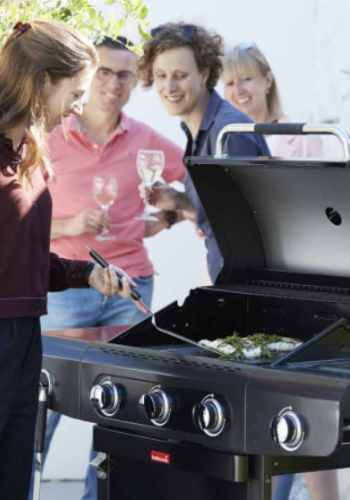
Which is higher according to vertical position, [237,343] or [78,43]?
[78,43]

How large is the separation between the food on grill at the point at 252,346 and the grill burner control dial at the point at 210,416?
189 mm

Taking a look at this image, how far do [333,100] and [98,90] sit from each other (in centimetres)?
92

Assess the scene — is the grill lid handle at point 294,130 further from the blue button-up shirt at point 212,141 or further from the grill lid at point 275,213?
the blue button-up shirt at point 212,141

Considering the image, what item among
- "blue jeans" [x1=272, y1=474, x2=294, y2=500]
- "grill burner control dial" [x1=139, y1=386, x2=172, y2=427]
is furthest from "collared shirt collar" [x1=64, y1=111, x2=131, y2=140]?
"grill burner control dial" [x1=139, y1=386, x2=172, y2=427]

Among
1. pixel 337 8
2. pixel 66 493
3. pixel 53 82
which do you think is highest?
pixel 337 8

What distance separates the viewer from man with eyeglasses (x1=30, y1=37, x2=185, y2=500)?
4.59 m

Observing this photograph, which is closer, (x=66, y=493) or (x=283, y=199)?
(x=283, y=199)

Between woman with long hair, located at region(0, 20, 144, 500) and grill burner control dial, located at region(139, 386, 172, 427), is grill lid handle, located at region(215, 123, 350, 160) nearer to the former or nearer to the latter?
woman with long hair, located at region(0, 20, 144, 500)

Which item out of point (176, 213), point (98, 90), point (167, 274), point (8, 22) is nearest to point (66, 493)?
point (167, 274)

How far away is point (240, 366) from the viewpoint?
2.67 m

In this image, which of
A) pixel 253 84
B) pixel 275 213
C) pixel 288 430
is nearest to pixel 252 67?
pixel 253 84

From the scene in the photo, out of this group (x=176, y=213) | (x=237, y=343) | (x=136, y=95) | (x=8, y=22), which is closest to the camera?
(x=237, y=343)

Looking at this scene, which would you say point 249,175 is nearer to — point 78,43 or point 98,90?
point 78,43

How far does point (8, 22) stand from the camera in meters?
3.14
